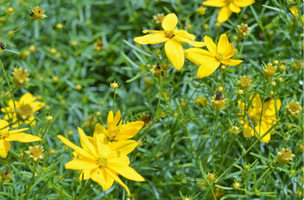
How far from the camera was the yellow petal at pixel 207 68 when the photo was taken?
118 cm

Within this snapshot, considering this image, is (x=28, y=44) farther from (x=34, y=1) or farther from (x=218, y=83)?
(x=218, y=83)

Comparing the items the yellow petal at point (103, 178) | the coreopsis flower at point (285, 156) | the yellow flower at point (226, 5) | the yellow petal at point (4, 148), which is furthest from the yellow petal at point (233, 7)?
the yellow petal at point (4, 148)

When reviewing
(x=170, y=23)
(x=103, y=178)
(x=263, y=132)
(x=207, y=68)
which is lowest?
(x=263, y=132)

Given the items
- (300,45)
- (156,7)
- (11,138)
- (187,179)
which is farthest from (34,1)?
(300,45)

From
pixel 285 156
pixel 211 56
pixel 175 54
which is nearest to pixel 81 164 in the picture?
A: pixel 175 54

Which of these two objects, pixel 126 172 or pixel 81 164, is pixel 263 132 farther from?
pixel 81 164

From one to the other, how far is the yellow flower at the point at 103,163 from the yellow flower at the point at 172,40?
0.38 m

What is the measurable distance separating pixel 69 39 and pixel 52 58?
0.17m

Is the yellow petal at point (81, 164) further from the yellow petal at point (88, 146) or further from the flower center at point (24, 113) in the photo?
the flower center at point (24, 113)

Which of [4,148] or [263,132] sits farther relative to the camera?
[263,132]

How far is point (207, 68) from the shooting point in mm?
1183

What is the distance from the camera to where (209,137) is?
1.53 m

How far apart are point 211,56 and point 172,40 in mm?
167

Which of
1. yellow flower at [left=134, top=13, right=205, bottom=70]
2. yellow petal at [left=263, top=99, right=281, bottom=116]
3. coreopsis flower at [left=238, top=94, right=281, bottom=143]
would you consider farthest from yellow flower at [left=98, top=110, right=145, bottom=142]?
yellow petal at [left=263, top=99, right=281, bottom=116]
